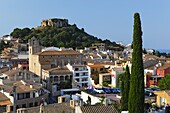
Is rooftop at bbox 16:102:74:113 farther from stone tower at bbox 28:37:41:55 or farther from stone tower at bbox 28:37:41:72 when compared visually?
stone tower at bbox 28:37:41:55

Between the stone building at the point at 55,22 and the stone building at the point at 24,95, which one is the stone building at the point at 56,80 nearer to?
the stone building at the point at 24,95

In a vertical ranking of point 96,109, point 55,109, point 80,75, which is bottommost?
point 55,109

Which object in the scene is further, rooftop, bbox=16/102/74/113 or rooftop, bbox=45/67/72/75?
rooftop, bbox=45/67/72/75

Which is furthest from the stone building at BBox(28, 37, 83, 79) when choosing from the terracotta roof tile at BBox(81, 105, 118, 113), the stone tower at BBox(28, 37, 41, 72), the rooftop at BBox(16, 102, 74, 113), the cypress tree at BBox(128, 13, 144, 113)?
the terracotta roof tile at BBox(81, 105, 118, 113)

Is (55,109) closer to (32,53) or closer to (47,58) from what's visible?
(47,58)

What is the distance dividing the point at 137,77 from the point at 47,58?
4662cm

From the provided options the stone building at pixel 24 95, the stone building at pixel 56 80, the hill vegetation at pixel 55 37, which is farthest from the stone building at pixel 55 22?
the stone building at pixel 24 95

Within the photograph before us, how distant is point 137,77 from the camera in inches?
850

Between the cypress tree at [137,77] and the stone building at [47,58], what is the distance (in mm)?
41281

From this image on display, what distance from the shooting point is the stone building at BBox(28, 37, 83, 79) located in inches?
2491

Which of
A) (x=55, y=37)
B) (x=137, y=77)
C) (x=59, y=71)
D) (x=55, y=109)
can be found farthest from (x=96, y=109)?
A: (x=55, y=37)

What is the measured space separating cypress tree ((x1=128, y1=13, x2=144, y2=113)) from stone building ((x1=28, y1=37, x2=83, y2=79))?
41281 millimetres

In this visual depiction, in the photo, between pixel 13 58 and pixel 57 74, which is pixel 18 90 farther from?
pixel 13 58

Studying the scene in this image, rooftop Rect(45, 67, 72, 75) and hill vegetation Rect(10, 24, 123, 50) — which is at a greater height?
hill vegetation Rect(10, 24, 123, 50)
